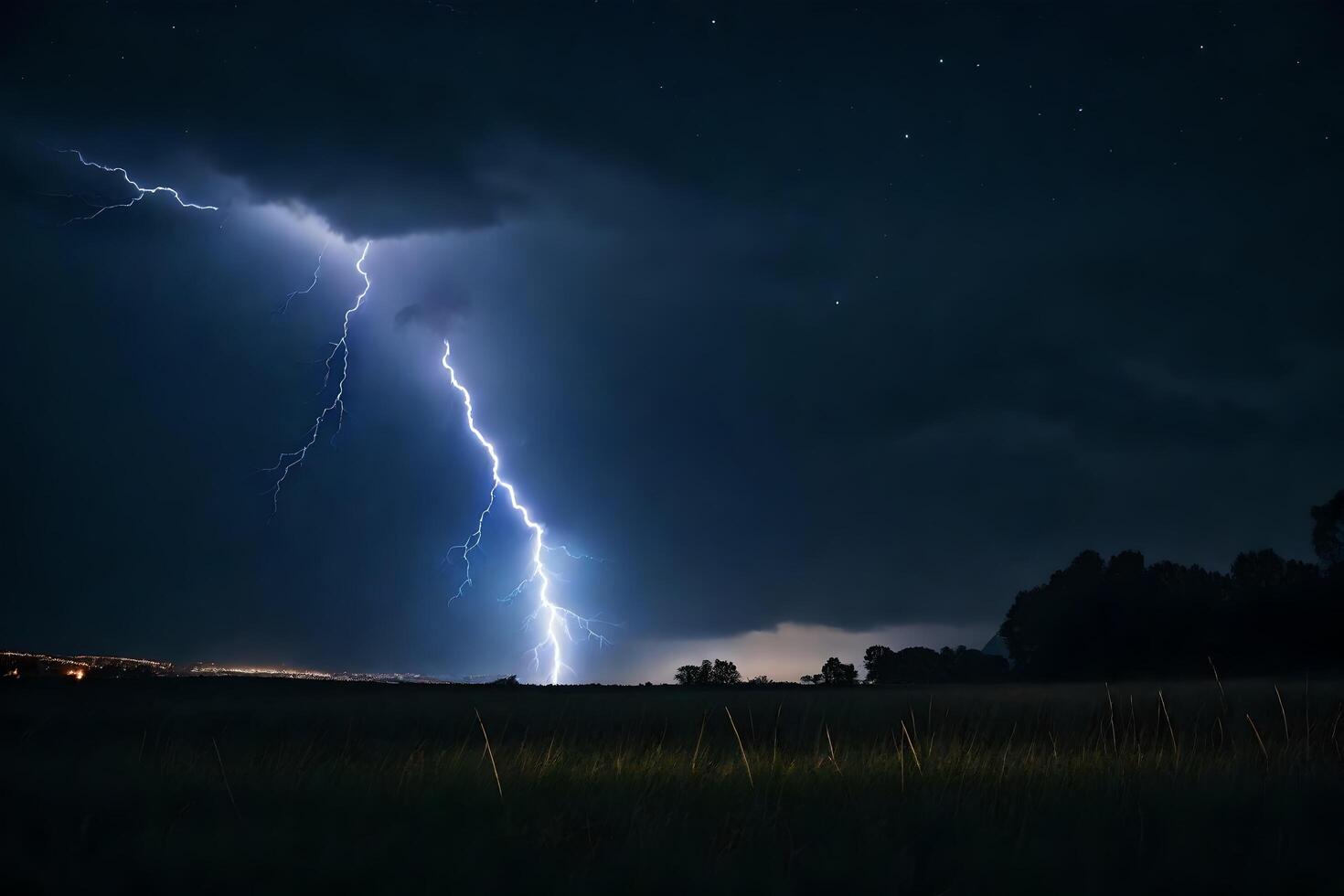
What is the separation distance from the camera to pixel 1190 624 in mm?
37562

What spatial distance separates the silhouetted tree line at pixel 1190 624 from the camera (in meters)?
33.2

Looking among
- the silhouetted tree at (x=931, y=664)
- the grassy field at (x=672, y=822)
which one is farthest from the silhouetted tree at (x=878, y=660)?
the grassy field at (x=672, y=822)

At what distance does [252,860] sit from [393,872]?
54 cm

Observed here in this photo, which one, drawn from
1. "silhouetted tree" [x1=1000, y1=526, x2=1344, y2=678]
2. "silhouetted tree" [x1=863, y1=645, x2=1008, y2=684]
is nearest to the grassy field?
"silhouetted tree" [x1=1000, y1=526, x2=1344, y2=678]

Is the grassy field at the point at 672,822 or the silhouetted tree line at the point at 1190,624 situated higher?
the silhouetted tree line at the point at 1190,624

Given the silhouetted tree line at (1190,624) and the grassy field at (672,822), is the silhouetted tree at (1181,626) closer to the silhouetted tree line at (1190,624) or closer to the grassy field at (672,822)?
the silhouetted tree line at (1190,624)

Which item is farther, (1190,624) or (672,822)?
(1190,624)

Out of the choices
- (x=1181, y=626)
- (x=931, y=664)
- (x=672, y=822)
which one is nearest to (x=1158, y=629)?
(x=1181, y=626)

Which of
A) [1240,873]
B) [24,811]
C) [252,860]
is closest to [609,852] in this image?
[252,860]

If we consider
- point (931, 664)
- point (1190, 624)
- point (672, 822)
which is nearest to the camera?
point (672, 822)

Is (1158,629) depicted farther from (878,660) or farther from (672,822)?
(672,822)

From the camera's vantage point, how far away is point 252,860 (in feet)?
10.1

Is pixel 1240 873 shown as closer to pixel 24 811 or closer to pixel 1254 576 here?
pixel 24 811

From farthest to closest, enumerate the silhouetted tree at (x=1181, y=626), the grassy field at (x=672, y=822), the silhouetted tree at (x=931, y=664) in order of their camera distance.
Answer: the silhouetted tree at (x=931, y=664) → the silhouetted tree at (x=1181, y=626) → the grassy field at (x=672, y=822)
